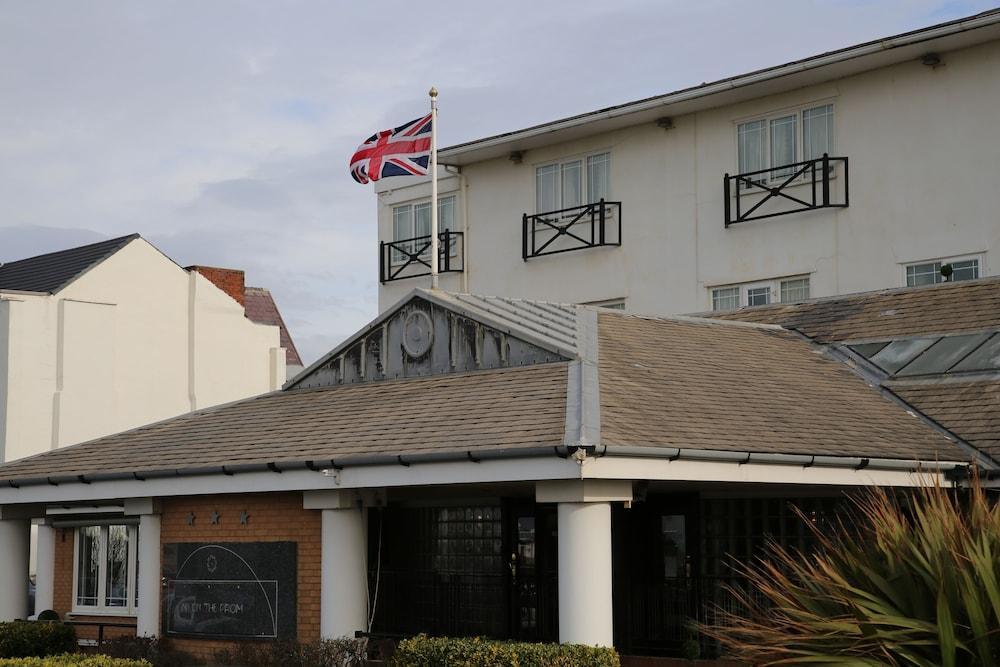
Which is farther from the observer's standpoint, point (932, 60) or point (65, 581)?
point (65, 581)

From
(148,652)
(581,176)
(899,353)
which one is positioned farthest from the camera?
(581,176)

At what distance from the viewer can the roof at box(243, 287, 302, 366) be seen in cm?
5744

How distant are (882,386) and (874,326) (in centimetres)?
188

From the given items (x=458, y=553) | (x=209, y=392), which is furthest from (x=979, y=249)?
(x=209, y=392)

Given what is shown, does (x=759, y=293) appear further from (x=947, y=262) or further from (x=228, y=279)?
(x=228, y=279)

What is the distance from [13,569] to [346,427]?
22.6 ft

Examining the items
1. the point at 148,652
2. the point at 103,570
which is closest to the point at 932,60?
the point at 148,652

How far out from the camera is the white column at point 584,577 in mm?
14938

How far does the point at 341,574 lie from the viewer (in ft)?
57.9

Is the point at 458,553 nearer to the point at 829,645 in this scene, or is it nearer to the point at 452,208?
the point at 829,645

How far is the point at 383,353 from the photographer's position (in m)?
20.7

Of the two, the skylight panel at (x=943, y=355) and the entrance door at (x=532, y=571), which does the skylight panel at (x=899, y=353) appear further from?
the entrance door at (x=532, y=571)

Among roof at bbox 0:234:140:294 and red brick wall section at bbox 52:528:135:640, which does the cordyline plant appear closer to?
red brick wall section at bbox 52:528:135:640

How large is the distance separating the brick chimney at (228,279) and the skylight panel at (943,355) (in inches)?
1176
